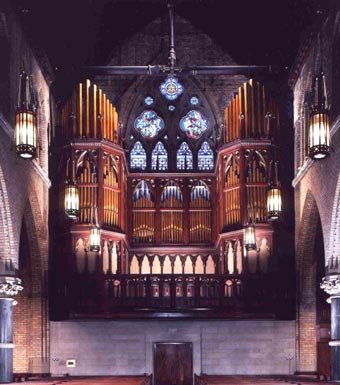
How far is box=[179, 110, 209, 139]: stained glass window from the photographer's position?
48.1 meters

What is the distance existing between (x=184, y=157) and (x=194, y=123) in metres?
Result: 1.72

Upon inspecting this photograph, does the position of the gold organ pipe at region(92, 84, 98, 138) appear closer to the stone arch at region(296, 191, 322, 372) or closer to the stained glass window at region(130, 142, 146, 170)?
the stained glass window at region(130, 142, 146, 170)

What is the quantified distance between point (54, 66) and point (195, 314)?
11014 millimetres

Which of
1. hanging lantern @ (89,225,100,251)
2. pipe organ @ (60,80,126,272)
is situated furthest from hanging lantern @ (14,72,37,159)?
pipe organ @ (60,80,126,272)

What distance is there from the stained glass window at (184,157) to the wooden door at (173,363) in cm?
942

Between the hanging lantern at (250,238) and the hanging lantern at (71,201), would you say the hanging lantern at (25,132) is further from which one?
the hanging lantern at (250,238)

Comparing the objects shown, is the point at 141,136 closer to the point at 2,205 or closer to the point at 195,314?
the point at 195,314

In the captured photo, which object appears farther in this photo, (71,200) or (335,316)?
(71,200)

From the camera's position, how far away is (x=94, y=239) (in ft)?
126

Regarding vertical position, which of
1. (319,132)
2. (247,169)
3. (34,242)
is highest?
(247,169)

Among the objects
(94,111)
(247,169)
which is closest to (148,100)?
(94,111)

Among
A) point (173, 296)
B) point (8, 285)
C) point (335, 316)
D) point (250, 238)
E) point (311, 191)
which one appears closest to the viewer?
point (8, 285)

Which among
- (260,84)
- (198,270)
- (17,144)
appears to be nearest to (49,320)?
(198,270)

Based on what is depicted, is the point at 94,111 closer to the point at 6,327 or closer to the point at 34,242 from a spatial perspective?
the point at 34,242
